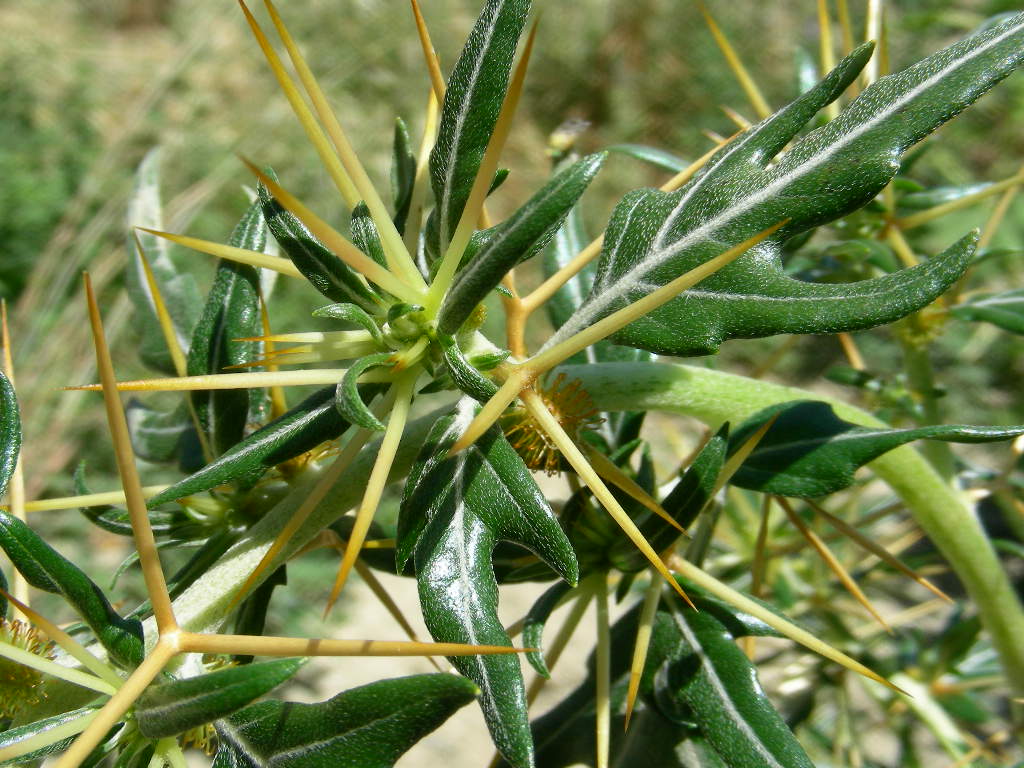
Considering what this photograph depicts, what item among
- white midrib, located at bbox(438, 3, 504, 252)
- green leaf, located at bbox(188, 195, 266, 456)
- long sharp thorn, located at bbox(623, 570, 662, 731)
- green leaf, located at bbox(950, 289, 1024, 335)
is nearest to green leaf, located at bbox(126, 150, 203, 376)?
green leaf, located at bbox(188, 195, 266, 456)

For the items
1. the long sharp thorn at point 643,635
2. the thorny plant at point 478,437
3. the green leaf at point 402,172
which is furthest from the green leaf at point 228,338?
the long sharp thorn at point 643,635

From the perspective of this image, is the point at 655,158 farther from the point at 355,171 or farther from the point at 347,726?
the point at 347,726

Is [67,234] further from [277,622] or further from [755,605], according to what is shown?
[755,605]

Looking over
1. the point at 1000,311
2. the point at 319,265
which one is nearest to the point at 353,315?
the point at 319,265

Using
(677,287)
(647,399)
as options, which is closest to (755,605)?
(647,399)

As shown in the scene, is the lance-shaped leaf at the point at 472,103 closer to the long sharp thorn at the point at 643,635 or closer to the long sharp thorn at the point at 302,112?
the long sharp thorn at the point at 302,112

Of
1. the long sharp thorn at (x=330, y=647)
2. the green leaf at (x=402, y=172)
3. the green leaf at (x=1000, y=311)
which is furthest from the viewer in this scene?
the green leaf at (x=1000, y=311)

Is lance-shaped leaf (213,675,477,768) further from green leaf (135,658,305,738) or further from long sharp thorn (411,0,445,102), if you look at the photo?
long sharp thorn (411,0,445,102)
